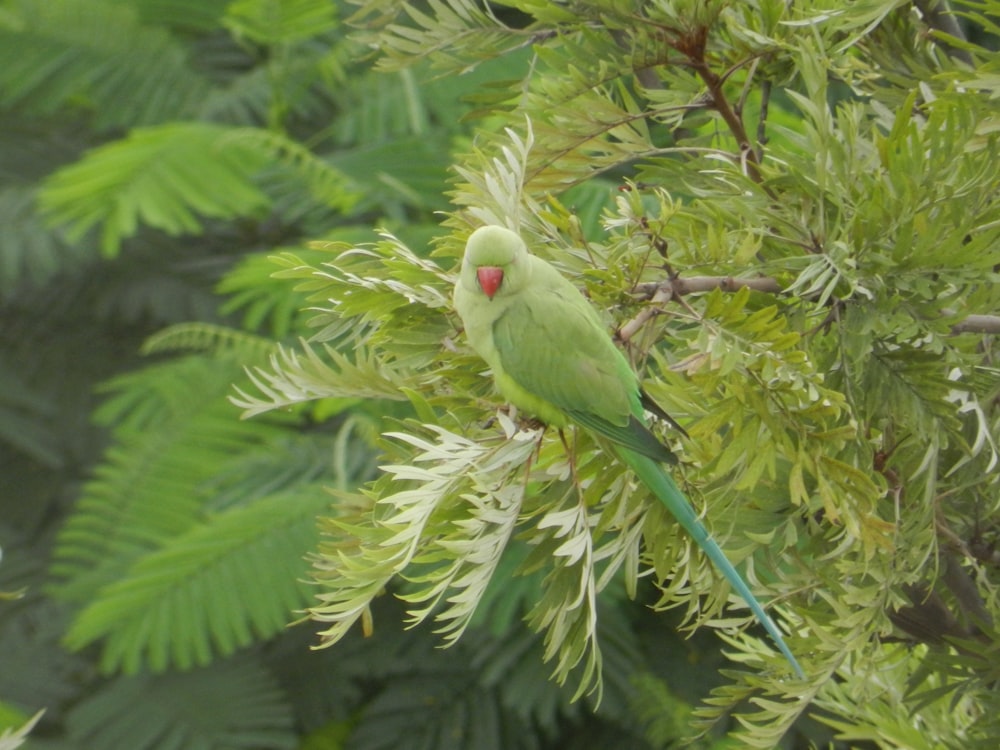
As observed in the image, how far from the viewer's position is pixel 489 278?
89 centimetres

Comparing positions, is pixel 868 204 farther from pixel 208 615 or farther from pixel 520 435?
pixel 208 615

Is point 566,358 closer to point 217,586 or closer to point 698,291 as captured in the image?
point 698,291

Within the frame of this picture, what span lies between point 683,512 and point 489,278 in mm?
235

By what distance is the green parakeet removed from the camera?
87 centimetres

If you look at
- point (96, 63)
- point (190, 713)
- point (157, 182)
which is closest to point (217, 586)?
point (190, 713)

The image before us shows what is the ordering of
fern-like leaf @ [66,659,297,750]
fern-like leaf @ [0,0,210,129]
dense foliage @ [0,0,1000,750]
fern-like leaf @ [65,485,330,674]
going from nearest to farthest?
dense foliage @ [0,0,1000,750] → fern-like leaf @ [65,485,330,674] → fern-like leaf @ [66,659,297,750] → fern-like leaf @ [0,0,210,129]

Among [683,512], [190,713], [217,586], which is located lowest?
[190,713]

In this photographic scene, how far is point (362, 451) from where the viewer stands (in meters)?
2.14

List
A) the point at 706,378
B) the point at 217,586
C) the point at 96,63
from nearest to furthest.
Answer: the point at 706,378
the point at 217,586
the point at 96,63

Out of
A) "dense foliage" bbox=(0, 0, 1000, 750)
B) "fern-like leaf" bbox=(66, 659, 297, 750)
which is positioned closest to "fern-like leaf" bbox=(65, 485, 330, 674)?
"dense foliage" bbox=(0, 0, 1000, 750)

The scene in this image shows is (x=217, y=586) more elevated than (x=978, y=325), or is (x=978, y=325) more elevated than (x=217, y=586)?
(x=978, y=325)

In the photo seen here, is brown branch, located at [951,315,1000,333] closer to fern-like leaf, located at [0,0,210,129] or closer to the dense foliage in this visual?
the dense foliage

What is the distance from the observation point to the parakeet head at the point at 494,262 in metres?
0.88

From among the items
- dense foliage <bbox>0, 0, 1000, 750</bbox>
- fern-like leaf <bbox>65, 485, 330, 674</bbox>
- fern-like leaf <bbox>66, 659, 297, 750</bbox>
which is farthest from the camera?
fern-like leaf <bbox>66, 659, 297, 750</bbox>
